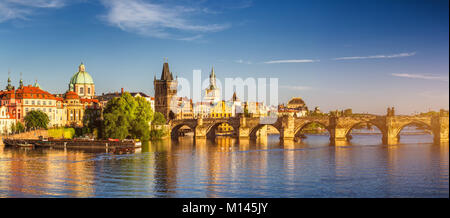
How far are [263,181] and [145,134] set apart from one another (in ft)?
135

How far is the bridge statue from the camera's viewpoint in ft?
230

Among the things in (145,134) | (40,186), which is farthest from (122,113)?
(40,186)

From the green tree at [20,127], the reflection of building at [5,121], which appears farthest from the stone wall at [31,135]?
the reflection of building at [5,121]

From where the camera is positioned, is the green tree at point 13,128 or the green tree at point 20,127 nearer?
the green tree at point 13,128

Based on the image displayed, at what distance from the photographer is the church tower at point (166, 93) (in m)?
105

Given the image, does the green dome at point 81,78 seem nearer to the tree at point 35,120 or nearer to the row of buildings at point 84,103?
the row of buildings at point 84,103

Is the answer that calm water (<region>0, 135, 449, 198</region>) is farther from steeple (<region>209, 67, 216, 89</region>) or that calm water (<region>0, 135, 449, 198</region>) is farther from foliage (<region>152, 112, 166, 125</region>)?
steeple (<region>209, 67, 216, 89</region>)

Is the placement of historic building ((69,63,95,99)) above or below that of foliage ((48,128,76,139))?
above

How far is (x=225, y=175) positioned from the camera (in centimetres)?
3594

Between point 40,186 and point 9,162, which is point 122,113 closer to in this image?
point 9,162

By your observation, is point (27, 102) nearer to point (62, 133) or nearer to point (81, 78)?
point (62, 133)

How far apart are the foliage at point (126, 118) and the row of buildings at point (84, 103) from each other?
13.0m

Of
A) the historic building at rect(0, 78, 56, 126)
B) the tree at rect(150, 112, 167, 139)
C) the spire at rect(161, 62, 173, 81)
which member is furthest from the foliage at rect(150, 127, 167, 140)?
the spire at rect(161, 62, 173, 81)
